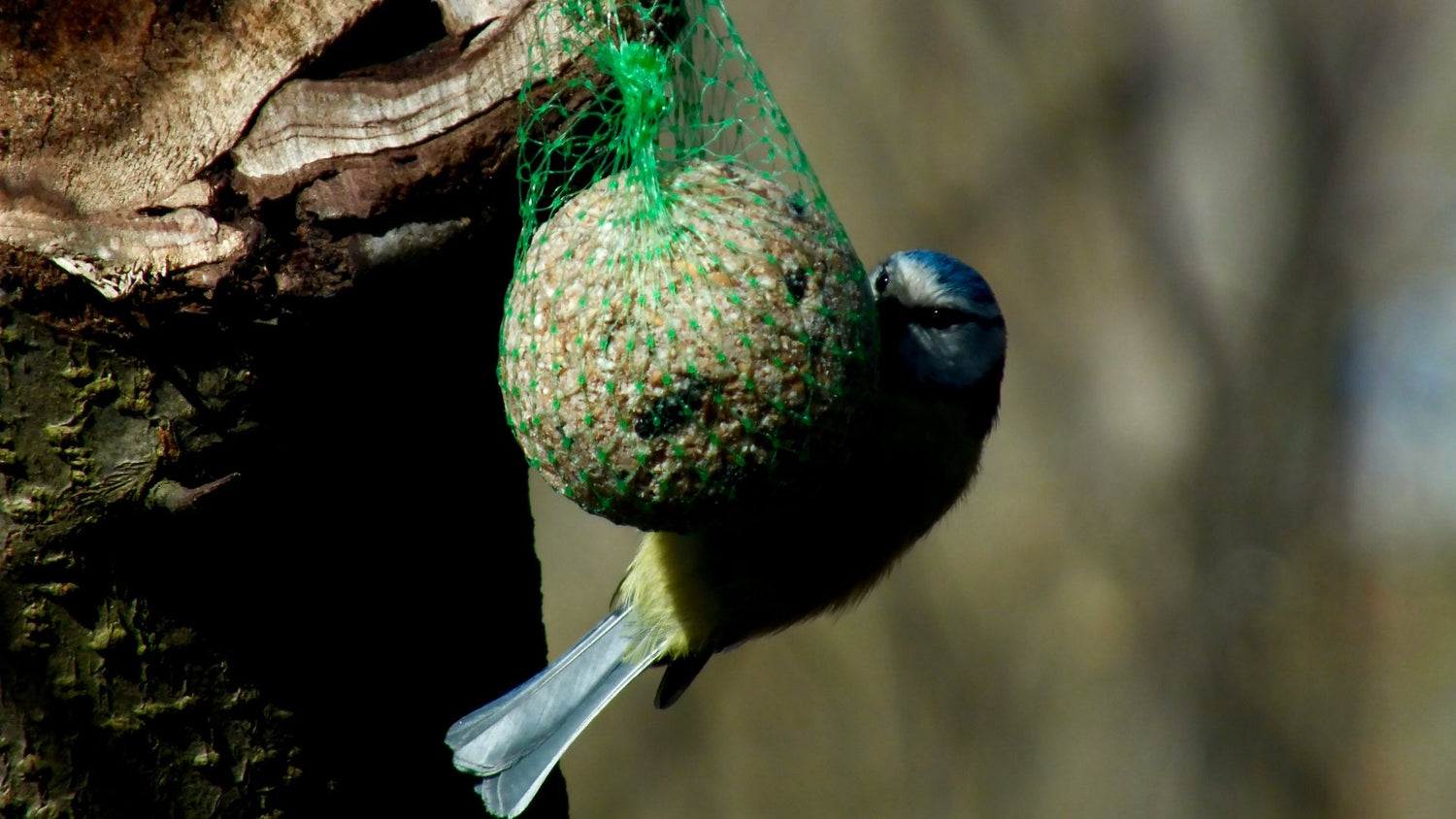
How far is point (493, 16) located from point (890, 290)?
2.63 feet

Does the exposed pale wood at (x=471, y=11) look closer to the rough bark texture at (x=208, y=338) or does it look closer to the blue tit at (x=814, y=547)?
the rough bark texture at (x=208, y=338)

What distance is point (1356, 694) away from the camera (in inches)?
193

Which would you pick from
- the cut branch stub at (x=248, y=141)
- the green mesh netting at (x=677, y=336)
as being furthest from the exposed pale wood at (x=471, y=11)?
the green mesh netting at (x=677, y=336)

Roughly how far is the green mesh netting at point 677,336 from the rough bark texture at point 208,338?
0.22 metres

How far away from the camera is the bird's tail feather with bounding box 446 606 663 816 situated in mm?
1821

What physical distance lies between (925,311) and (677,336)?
802mm

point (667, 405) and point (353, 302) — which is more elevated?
point (353, 302)

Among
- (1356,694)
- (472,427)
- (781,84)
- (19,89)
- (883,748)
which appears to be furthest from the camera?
(1356,694)

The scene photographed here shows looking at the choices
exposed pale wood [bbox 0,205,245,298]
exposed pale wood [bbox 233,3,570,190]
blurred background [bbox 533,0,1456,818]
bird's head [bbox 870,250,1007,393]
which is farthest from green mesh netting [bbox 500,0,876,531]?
blurred background [bbox 533,0,1456,818]

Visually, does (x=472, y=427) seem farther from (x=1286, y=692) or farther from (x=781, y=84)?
(x=1286, y=692)

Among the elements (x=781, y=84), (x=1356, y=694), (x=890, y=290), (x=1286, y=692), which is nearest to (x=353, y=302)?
(x=890, y=290)

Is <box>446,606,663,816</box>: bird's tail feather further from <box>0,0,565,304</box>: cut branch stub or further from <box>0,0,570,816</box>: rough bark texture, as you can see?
<box>0,0,565,304</box>: cut branch stub

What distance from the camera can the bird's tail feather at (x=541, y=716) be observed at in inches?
71.7

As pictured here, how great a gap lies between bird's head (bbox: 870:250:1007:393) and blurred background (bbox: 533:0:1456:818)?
2251mm
